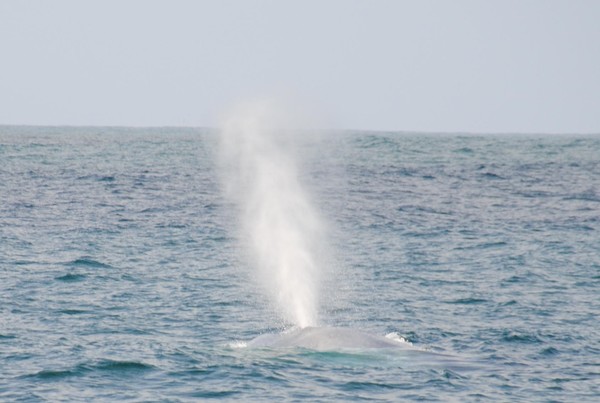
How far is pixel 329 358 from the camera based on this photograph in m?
26.9

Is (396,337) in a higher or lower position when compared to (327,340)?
lower

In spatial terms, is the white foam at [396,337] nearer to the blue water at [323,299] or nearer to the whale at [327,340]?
the blue water at [323,299]

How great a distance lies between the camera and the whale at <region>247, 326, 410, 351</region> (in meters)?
27.9

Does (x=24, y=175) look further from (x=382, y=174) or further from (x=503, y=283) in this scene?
(x=503, y=283)

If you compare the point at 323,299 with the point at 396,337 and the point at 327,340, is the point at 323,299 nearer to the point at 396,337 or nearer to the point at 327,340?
the point at 396,337

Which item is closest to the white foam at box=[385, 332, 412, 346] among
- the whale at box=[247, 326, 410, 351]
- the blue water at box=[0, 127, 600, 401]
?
the blue water at box=[0, 127, 600, 401]

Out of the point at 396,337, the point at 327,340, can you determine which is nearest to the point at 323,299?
the point at 396,337

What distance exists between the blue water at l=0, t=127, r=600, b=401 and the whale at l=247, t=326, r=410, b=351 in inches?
19.2

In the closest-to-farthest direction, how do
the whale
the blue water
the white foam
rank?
the blue water → the whale → the white foam

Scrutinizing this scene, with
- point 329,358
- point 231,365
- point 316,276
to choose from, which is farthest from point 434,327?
point 316,276

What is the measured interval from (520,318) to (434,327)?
3084mm

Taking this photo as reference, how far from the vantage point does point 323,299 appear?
123ft

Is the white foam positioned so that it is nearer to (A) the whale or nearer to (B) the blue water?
(B) the blue water

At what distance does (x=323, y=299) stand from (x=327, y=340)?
953cm
